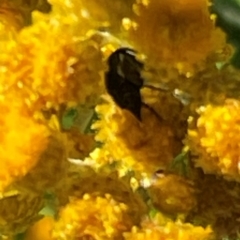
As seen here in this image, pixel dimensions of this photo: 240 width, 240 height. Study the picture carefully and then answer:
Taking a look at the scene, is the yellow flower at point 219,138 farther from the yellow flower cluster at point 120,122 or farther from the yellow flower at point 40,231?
the yellow flower at point 40,231

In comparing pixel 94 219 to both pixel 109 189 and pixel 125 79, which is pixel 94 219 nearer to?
pixel 109 189

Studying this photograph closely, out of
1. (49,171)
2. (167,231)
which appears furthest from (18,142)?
(167,231)

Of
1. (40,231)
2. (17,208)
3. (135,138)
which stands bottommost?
(40,231)

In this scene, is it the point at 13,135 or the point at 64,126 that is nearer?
the point at 13,135

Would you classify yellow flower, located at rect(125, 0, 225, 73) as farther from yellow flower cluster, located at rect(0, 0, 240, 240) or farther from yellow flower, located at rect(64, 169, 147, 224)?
yellow flower, located at rect(64, 169, 147, 224)

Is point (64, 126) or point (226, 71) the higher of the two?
point (226, 71)

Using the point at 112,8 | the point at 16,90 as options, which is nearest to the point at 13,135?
the point at 16,90

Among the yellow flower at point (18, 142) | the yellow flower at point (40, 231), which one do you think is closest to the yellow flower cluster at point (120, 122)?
the yellow flower at point (18, 142)

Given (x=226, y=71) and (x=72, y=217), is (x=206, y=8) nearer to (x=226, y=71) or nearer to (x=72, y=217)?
(x=226, y=71)
